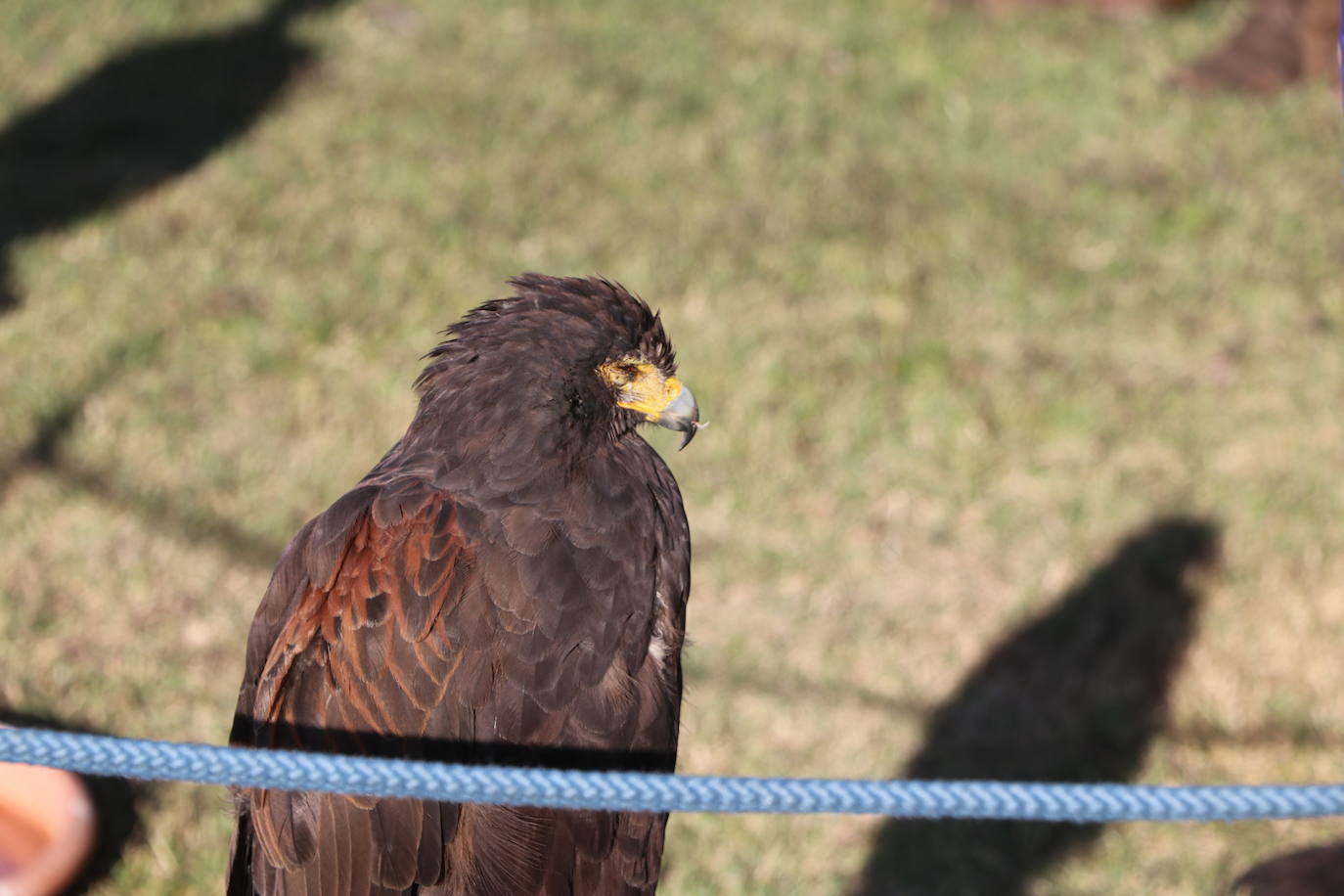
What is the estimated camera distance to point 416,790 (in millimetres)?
1647

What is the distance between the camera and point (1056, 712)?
4625 mm

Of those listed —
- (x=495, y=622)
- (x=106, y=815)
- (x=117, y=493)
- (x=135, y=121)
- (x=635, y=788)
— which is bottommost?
(x=106, y=815)

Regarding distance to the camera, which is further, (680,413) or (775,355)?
(775,355)

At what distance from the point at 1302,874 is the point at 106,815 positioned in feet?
10.1

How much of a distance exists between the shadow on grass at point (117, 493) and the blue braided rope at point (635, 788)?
10.7 ft

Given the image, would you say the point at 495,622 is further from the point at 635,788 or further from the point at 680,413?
the point at 635,788

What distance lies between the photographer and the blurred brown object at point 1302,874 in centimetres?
298

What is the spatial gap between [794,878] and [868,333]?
312cm

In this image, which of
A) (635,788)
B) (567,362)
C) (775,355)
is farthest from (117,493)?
(635,788)

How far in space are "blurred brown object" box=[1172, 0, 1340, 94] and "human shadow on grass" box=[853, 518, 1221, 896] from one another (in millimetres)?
5095

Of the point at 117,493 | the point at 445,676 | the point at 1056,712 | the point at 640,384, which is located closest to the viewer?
the point at 445,676

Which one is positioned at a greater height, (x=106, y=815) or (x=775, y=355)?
(x=775, y=355)

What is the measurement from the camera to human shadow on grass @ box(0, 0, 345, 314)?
6891 mm

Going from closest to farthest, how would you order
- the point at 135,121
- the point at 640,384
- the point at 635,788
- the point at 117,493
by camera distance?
the point at 635,788 < the point at 640,384 < the point at 117,493 < the point at 135,121
